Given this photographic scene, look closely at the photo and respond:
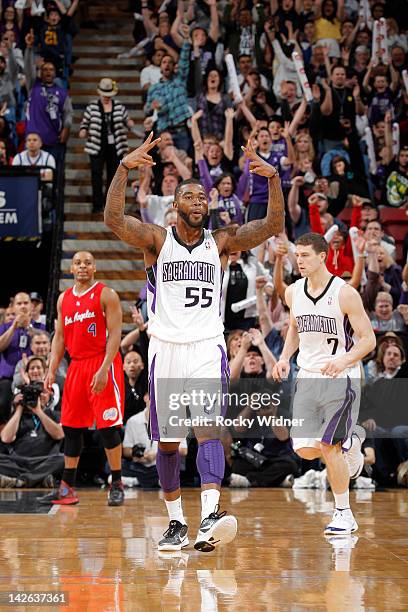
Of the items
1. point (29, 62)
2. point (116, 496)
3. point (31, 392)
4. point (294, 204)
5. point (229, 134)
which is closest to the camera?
point (116, 496)

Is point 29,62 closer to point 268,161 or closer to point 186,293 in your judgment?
point 268,161

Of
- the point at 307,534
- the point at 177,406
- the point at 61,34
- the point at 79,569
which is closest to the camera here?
the point at 79,569

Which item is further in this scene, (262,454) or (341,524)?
(262,454)

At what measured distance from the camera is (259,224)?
6.12 meters

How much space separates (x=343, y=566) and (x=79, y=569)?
1397mm

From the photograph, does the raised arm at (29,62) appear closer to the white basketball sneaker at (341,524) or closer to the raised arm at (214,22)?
the raised arm at (214,22)

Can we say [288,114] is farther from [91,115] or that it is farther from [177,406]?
[177,406]

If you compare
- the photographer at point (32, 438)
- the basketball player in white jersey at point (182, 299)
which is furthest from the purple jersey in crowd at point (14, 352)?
the basketball player in white jersey at point (182, 299)

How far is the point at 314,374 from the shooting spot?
6906 millimetres

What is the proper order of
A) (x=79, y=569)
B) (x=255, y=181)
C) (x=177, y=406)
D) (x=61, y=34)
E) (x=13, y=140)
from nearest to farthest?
(x=79, y=569)
(x=177, y=406)
(x=255, y=181)
(x=13, y=140)
(x=61, y=34)

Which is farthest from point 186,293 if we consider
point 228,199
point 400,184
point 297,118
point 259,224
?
point 400,184

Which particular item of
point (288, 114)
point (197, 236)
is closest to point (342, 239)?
point (288, 114)

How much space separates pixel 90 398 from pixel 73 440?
40cm

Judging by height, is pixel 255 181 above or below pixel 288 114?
below
